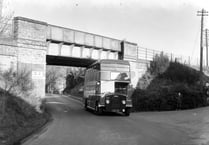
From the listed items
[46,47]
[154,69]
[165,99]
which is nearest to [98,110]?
[46,47]

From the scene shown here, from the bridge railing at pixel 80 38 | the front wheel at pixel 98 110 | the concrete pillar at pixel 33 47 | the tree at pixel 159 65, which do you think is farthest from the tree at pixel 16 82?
the tree at pixel 159 65

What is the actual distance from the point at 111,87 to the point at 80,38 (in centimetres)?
693

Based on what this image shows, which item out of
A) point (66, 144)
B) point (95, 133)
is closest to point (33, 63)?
point (95, 133)

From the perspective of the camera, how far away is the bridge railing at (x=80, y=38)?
26.8 metres

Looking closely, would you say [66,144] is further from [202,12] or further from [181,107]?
[202,12]

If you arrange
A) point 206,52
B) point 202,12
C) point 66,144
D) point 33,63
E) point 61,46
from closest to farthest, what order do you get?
point 66,144
point 33,63
point 61,46
point 202,12
point 206,52

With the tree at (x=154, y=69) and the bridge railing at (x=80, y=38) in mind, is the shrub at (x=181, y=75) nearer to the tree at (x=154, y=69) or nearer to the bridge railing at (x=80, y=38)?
the tree at (x=154, y=69)

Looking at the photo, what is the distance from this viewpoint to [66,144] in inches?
427

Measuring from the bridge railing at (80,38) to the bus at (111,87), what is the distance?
13.3ft

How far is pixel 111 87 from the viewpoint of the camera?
80.7 feet

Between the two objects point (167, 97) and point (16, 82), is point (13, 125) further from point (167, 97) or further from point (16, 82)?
point (167, 97)

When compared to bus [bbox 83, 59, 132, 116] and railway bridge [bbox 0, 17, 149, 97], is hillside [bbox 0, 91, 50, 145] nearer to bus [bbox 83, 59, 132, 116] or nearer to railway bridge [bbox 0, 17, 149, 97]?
railway bridge [bbox 0, 17, 149, 97]

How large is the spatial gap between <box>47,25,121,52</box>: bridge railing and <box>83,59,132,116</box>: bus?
4045mm

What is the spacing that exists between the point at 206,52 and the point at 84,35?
164 feet
